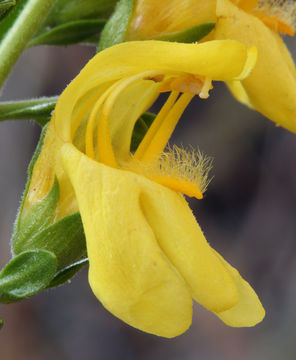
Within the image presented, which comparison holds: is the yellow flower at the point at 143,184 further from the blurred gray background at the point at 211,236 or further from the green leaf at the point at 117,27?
the blurred gray background at the point at 211,236

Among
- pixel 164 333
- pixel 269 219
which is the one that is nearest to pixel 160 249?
pixel 164 333

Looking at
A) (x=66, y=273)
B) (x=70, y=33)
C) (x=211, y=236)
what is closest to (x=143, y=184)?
(x=66, y=273)

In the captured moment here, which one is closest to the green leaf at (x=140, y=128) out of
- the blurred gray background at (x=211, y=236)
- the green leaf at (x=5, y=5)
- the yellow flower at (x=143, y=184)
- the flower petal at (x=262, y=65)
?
the yellow flower at (x=143, y=184)

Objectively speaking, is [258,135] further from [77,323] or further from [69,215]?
[69,215]

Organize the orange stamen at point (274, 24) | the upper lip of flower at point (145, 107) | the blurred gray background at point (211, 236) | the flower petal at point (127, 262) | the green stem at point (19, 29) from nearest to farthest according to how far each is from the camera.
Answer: the flower petal at point (127, 262) → the upper lip of flower at point (145, 107) → the green stem at point (19, 29) → the orange stamen at point (274, 24) → the blurred gray background at point (211, 236)

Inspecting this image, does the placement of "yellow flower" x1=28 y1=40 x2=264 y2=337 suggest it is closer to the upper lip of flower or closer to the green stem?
the upper lip of flower

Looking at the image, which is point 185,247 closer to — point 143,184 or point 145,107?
point 143,184

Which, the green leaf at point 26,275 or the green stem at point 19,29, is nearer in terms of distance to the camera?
the green leaf at point 26,275
